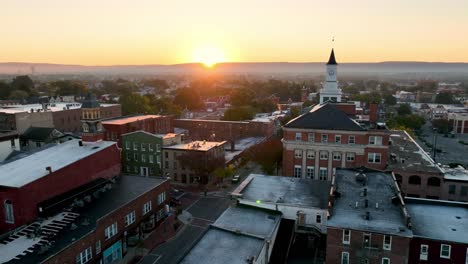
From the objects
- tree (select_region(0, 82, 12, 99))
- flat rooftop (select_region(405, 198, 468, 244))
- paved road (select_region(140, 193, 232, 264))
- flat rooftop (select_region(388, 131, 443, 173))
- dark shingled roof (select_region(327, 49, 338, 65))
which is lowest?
paved road (select_region(140, 193, 232, 264))

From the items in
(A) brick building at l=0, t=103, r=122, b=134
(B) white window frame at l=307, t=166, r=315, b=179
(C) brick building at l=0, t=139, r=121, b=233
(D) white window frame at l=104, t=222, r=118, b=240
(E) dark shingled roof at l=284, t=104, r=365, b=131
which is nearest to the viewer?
(C) brick building at l=0, t=139, r=121, b=233

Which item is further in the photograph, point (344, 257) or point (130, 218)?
point (130, 218)

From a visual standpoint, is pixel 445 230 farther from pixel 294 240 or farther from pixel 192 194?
pixel 192 194

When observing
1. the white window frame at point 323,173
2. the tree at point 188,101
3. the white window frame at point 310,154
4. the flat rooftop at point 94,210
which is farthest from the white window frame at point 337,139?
the tree at point 188,101

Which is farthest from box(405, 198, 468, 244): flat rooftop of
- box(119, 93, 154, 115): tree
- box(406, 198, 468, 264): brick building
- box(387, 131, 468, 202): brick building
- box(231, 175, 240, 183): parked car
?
box(119, 93, 154, 115): tree

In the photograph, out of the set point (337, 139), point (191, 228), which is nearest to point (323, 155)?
point (337, 139)

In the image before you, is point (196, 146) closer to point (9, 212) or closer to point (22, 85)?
point (9, 212)

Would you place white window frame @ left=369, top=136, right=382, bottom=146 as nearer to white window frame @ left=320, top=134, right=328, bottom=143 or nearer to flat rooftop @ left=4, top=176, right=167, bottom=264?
white window frame @ left=320, top=134, right=328, bottom=143
